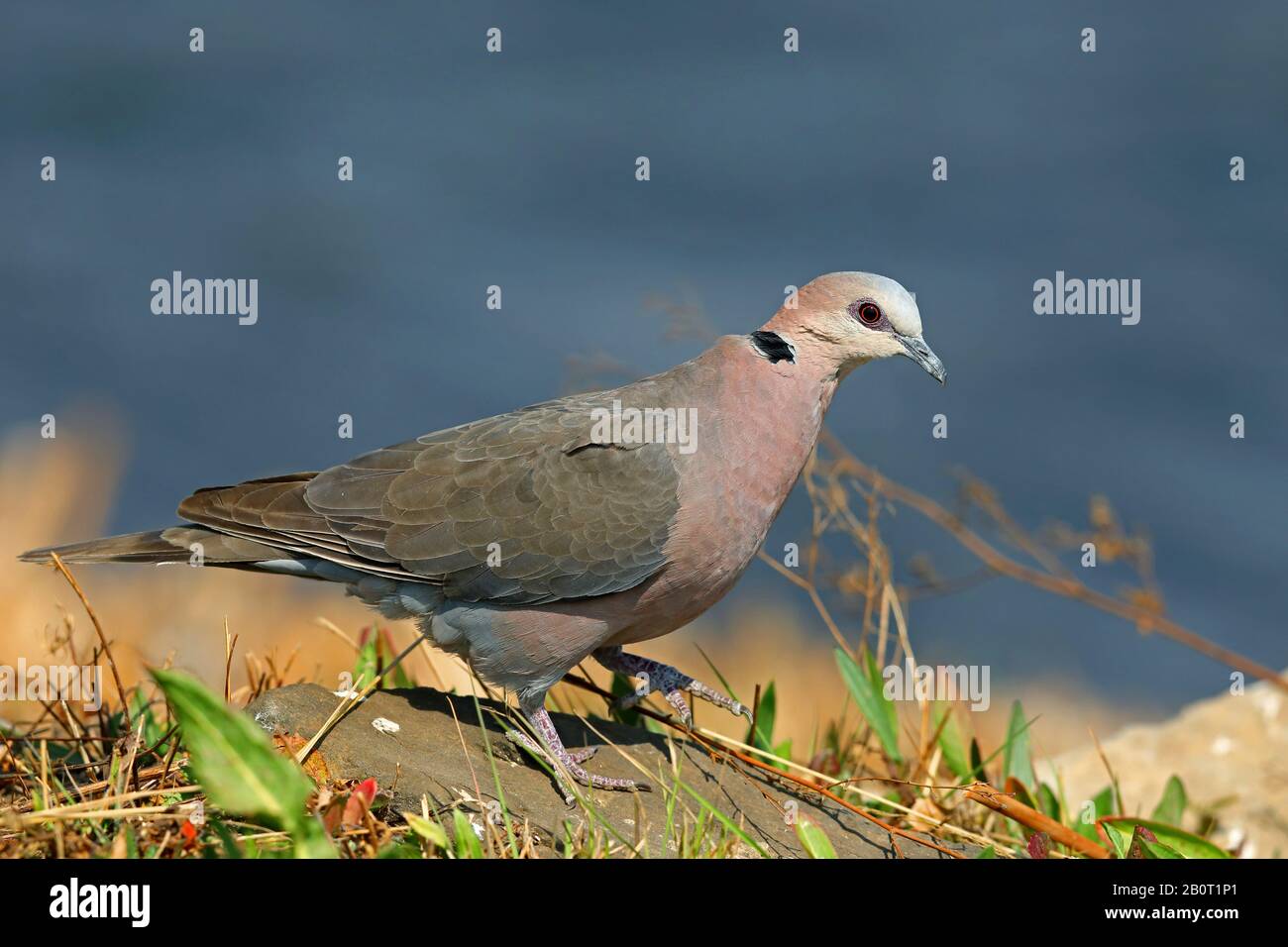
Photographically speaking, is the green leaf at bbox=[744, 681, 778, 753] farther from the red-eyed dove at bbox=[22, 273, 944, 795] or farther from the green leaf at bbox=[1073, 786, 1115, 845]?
the green leaf at bbox=[1073, 786, 1115, 845]

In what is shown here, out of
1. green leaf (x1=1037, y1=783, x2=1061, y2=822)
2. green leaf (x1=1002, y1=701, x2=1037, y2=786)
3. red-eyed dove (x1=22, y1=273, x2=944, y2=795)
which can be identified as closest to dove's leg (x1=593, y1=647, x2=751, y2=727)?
red-eyed dove (x1=22, y1=273, x2=944, y2=795)

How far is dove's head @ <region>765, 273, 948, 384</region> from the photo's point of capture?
4.92 metres

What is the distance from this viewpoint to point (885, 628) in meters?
5.77

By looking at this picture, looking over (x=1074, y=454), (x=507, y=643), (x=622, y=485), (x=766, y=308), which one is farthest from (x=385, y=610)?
(x=1074, y=454)

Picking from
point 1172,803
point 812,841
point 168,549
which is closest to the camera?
point 812,841

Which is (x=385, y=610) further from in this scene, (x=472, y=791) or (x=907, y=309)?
(x=907, y=309)

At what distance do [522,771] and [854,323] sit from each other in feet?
6.41

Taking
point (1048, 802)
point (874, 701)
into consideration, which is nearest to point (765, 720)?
point (874, 701)

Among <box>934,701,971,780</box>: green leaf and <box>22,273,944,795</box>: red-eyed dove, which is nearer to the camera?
<box>22,273,944,795</box>: red-eyed dove

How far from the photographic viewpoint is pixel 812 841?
4.12 metres

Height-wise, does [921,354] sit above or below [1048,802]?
above

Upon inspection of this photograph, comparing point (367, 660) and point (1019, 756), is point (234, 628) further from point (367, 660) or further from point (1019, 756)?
point (1019, 756)

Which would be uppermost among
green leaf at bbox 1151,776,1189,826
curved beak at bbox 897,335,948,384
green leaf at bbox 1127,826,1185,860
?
curved beak at bbox 897,335,948,384

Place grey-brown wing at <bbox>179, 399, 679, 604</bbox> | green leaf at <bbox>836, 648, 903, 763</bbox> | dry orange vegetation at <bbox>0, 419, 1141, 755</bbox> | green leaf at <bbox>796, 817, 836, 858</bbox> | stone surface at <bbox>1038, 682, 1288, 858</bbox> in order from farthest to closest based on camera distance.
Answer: dry orange vegetation at <bbox>0, 419, 1141, 755</bbox>
stone surface at <bbox>1038, 682, 1288, 858</bbox>
green leaf at <bbox>836, 648, 903, 763</bbox>
grey-brown wing at <bbox>179, 399, 679, 604</bbox>
green leaf at <bbox>796, 817, 836, 858</bbox>
